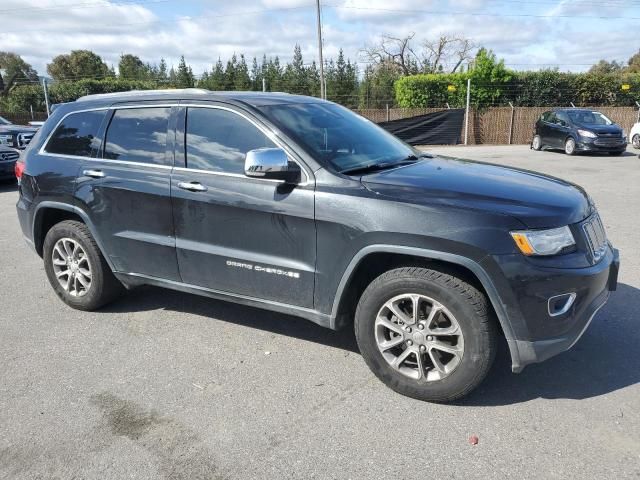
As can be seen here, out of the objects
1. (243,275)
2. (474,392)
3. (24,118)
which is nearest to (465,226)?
(474,392)

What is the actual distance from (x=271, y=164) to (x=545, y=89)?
2826cm

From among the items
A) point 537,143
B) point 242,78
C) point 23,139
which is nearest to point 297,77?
point 242,78

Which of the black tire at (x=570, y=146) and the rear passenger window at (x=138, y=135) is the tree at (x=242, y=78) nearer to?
the black tire at (x=570, y=146)

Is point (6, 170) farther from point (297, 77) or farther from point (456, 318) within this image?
point (297, 77)

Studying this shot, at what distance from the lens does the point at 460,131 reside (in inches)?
973

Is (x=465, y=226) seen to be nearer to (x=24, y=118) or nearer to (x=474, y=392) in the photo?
(x=474, y=392)

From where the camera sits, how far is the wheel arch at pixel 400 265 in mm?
2920

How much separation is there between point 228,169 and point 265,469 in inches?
76.7

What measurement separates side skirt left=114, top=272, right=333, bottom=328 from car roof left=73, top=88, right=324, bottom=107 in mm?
1359

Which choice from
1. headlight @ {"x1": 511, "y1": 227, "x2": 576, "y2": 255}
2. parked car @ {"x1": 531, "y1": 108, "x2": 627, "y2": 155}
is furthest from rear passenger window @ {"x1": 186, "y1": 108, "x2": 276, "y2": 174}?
parked car @ {"x1": 531, "y1": 108, "x2": 627, "y2": 155}

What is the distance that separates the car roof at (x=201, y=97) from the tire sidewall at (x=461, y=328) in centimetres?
161

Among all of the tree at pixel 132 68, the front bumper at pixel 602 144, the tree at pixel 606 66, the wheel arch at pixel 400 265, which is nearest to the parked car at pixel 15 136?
the wheel arch at pixel 400 265

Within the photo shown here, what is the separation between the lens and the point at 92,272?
178 inches

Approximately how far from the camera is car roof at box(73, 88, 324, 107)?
3836 mm
